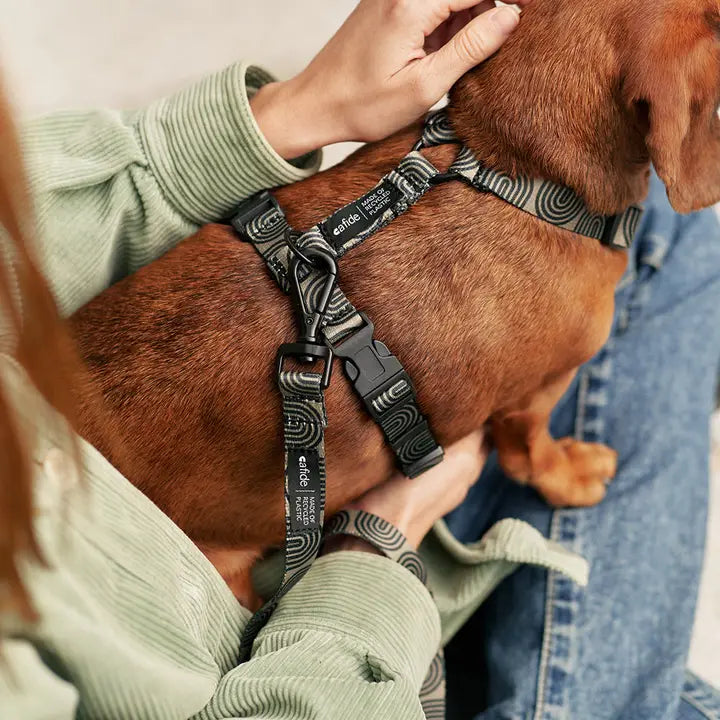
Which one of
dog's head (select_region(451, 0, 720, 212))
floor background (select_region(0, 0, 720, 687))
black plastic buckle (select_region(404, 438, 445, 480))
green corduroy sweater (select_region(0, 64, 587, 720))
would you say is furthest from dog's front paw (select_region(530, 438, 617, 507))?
floor background (select_region(0, 0, 720, 687))

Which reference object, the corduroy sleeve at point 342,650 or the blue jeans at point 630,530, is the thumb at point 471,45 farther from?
the corduroy sleeve at point 342,650

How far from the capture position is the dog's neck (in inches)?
47.1

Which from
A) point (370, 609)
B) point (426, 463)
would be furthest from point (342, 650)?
point (426, 463)

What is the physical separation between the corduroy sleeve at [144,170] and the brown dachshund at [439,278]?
0.09m

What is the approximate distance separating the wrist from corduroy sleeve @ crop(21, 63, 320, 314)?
2.8 inches

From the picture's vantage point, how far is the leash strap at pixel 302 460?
1.15 meters

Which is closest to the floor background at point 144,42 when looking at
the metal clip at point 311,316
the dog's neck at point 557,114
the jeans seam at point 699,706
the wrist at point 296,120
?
the wrist at point 296,120

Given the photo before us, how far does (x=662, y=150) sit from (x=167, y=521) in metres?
0.84

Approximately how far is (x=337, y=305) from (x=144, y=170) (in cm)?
44

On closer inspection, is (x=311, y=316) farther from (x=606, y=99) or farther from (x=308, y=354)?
(x=606, y=99)

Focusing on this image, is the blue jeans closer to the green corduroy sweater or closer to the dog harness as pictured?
the green corduroy sweater

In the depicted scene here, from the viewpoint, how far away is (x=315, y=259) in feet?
3.92

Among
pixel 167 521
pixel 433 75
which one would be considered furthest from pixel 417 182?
pixel 167 521

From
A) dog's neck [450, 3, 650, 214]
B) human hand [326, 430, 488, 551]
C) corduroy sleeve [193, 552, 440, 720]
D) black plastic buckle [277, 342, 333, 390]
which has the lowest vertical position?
human hand [326, 430, 488, 551]
